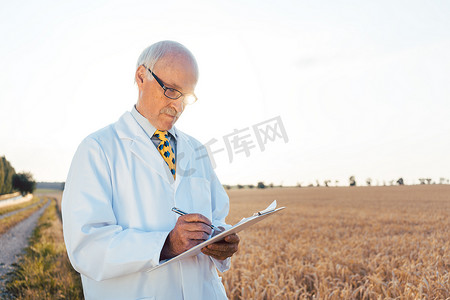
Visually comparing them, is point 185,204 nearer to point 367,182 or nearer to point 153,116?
point 153,116

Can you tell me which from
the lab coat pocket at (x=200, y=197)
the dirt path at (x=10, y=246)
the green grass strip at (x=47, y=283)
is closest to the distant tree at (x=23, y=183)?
the dirt path at (x=10, y=246)

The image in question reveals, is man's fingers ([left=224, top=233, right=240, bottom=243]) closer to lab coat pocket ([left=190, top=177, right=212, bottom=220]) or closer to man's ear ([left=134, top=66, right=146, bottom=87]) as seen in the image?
lab coat pocket ([left=190, top=177, right=212, bottom=220])

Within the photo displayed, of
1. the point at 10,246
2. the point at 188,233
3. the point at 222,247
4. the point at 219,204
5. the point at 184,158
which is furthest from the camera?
the point at 10,246

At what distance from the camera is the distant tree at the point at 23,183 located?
75.6m

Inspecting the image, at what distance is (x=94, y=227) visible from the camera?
6.35ft

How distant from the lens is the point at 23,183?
7631 centimetres

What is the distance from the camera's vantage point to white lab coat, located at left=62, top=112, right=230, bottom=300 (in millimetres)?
1934

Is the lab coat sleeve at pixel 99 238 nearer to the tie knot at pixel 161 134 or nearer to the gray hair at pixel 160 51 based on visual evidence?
the tie knot at pixel 161 134

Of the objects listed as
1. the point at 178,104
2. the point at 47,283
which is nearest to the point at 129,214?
the point at 178,104

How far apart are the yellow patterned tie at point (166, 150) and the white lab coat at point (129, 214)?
0.14 ft

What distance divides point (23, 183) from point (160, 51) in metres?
84.5

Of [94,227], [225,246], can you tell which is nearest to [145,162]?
[94,227]

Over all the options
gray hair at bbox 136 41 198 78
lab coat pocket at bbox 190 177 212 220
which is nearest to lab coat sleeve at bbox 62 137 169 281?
lab coat pocket at bbox 190 177 212 220

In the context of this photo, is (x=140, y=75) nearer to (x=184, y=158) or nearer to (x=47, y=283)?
(x=184, y=158)
